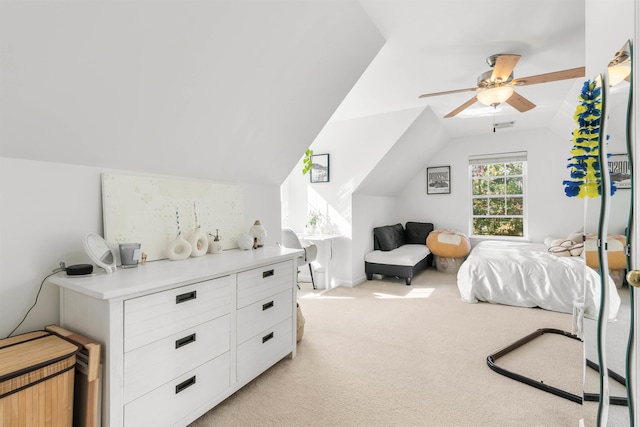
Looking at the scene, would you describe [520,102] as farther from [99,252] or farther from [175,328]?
[99,252]

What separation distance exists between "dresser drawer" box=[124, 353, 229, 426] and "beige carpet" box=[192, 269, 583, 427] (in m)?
0.16

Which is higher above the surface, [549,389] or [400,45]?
[400,45]

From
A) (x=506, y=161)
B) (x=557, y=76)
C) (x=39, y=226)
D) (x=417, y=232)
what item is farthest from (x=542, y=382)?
(x=506, y=161)

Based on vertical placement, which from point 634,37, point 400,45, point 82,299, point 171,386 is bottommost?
point 171,386

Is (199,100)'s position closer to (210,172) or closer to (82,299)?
(210,172)

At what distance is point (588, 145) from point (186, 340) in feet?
6.78

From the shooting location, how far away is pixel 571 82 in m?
3.25

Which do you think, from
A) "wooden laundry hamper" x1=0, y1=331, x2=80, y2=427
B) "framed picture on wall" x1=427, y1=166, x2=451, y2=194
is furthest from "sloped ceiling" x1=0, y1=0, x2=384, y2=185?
"framed picture on wall" x1=427, y1=166, x2=451, y2=194

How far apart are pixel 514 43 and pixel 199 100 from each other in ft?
8.07

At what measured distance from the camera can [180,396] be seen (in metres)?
1.48

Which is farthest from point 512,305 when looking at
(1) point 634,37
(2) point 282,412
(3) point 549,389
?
(1) point 634,37

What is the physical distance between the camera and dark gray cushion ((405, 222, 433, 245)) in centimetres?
574

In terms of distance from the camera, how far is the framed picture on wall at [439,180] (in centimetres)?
575

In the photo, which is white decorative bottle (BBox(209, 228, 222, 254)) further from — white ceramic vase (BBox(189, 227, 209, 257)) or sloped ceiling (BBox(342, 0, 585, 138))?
sloped ceiling (BBox(342, 0, 585, 138))
